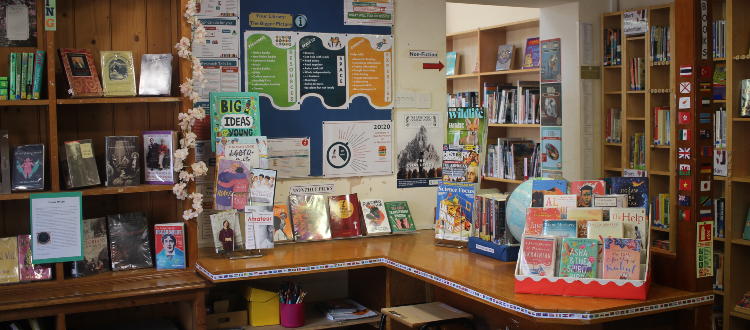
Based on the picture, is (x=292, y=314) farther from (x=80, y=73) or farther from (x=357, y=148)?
(x=80, y=73)

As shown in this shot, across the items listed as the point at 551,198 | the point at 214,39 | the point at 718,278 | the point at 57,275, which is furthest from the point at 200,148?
the point at 718,278

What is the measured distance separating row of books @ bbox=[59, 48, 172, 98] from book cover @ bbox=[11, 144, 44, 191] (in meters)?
0.33

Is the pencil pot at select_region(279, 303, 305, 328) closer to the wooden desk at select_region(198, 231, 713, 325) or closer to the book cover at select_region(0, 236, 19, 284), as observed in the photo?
the wooden desk at select_region(198, 231, 713, 325)

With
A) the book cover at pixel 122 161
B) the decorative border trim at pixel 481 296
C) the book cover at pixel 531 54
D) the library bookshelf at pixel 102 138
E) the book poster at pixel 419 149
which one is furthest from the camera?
the book cover at pixel 531 54

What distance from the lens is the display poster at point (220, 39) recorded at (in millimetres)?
3545

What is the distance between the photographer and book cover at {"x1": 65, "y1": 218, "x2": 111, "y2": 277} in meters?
3.02

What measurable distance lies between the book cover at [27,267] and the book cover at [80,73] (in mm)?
758

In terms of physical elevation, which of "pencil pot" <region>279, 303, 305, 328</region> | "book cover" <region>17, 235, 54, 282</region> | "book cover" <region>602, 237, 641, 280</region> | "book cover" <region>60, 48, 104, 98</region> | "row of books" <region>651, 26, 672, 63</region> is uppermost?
"row of books" <region>651, 26, 672, 63</region>

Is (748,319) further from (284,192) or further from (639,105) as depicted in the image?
(284,192)

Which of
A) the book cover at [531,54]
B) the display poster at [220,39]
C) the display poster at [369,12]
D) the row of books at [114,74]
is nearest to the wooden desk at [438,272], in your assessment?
the row of books at [114,74]

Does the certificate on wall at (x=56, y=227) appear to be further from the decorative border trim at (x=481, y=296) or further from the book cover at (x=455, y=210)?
the book cover at (x=455, y=210)

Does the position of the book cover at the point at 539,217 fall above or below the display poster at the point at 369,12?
below

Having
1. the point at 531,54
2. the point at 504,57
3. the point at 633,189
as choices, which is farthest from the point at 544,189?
the point at 504,57

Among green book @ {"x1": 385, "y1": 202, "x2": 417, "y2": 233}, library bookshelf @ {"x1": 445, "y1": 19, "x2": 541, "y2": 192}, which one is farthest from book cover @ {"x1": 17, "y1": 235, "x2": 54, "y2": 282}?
library bookshelf @ {"x1": 445, "y1": 19, "x2": 541, "y2": 192}
